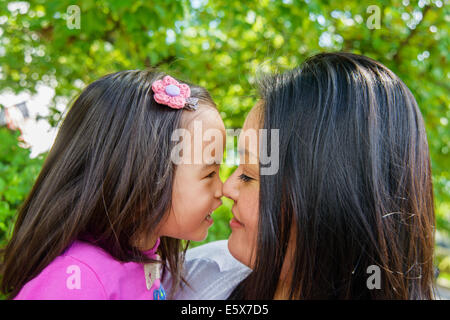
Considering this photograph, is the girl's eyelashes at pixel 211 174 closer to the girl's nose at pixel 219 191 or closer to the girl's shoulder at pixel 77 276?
the girl's nose at pixel 219 191

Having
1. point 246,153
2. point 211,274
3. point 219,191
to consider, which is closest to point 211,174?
point 219,191

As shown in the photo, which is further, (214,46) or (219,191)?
(214,46)

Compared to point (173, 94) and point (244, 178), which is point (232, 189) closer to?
point (244, 178)

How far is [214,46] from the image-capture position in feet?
10.0

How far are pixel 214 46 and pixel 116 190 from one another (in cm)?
192

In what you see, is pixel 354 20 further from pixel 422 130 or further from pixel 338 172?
pixel 338 172

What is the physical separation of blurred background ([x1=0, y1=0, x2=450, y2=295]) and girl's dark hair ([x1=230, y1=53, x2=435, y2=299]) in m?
0.82

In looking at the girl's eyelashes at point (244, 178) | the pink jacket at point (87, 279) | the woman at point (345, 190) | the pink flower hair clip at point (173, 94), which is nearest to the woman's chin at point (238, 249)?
the woman at point (345, 190)

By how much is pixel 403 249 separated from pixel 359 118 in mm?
437

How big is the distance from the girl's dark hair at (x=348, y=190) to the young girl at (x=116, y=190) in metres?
0.32

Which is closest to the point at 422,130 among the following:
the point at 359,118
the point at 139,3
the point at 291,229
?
the point at 359,118

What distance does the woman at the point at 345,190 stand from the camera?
4.03 feet

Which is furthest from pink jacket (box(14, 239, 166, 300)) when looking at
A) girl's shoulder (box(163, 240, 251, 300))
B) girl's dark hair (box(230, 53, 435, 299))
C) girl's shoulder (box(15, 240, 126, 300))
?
girl's dark hair (box(230, 53, 435, 299))
